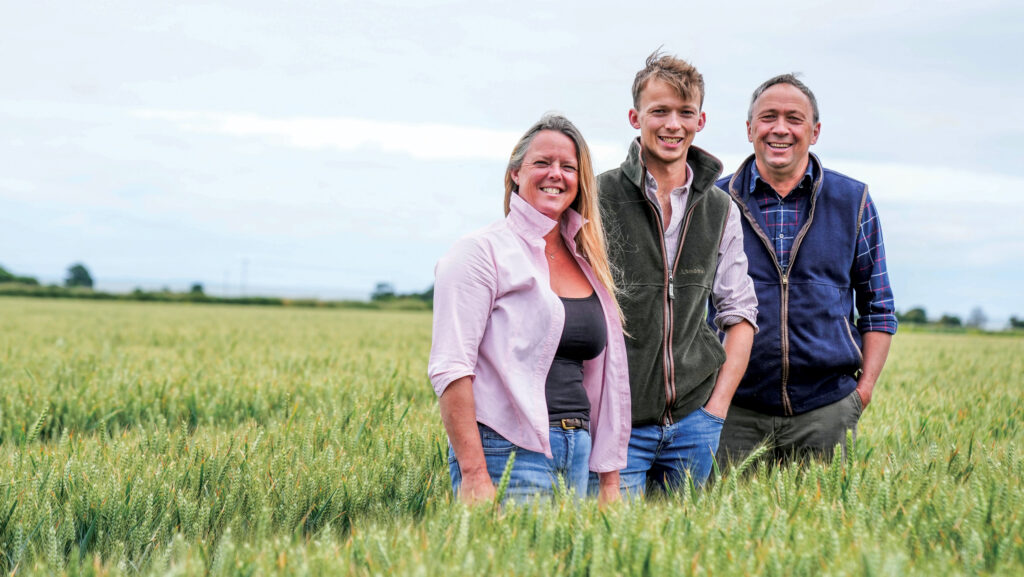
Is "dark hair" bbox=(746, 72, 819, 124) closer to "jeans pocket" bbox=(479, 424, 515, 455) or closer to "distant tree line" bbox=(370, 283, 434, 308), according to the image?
"jeans pocket" bbox=(479, 424, 515, 455)

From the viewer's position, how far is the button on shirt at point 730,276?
3.22m

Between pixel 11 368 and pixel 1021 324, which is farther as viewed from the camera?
pixel 1021 324

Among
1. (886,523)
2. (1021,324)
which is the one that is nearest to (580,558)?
(886,523)

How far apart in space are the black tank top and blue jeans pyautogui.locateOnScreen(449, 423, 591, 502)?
0.26 ft

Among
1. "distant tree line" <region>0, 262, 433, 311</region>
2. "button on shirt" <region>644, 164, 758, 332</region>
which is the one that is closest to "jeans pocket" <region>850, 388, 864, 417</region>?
"button on shirt" <region>644, 164, 758, 332</region>

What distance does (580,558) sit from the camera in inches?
78.7

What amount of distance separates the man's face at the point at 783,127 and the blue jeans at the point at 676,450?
4.35 feet

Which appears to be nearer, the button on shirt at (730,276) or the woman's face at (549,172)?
the woman's face at (549,172)

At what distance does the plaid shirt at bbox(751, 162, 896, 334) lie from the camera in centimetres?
376

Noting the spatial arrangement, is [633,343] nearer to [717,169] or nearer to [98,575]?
[717,169]

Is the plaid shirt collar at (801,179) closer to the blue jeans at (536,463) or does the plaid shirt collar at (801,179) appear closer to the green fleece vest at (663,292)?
the green fleece vest at (663,292)

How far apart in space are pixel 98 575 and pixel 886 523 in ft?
7.71

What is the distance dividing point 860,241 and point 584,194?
180 centimetres

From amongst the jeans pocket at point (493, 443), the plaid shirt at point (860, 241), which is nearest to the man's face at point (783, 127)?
the plaid shirt at point (860, 241)
